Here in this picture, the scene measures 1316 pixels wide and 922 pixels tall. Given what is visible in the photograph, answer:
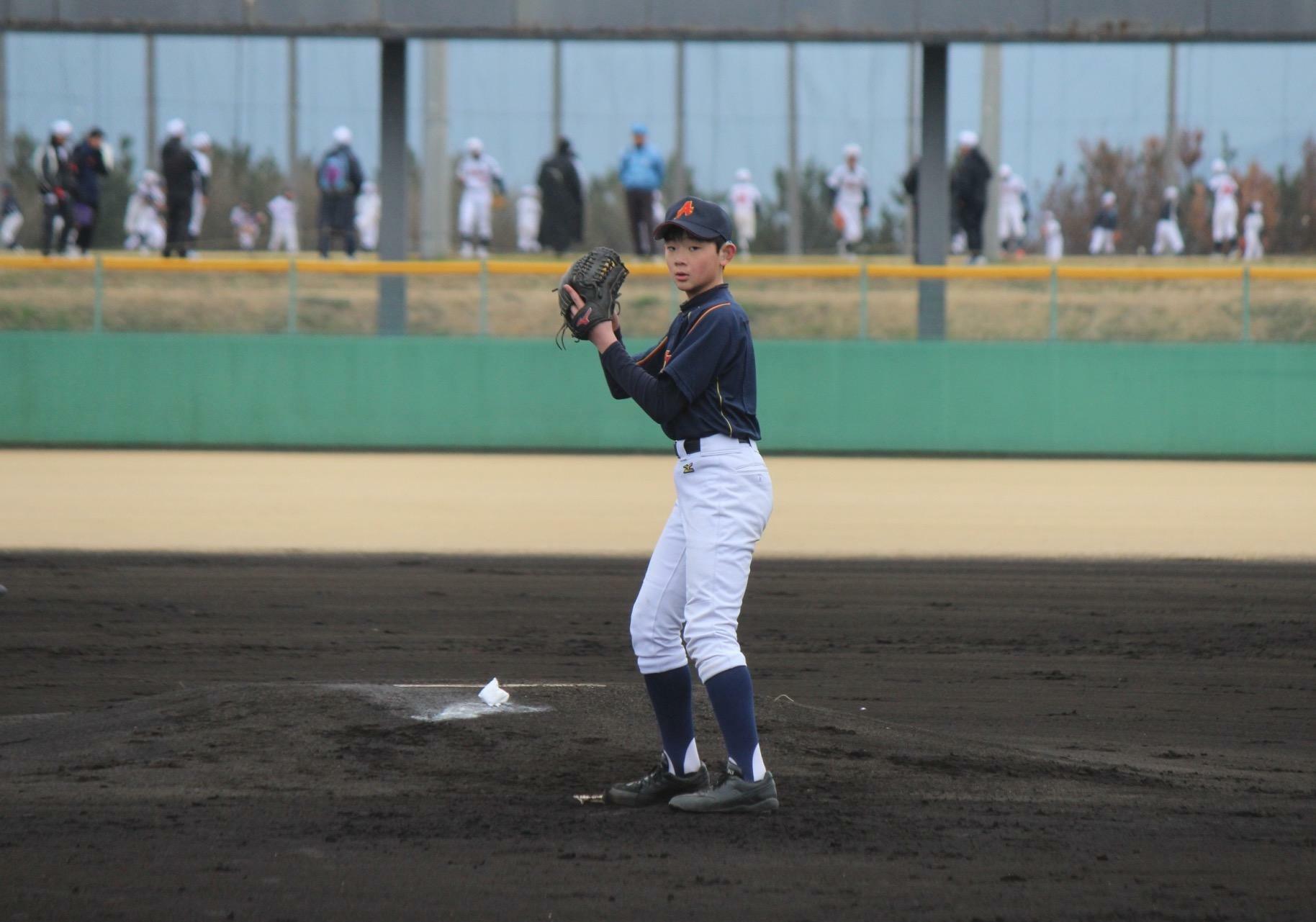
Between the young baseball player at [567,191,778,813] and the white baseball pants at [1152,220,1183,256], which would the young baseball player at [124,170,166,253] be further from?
the young baseball player at [567,191,778,813]

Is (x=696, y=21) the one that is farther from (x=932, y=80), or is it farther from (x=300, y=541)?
(x=300, y=541)

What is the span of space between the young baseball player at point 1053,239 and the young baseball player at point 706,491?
68.7 feet

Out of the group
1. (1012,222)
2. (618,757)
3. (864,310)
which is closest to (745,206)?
(1012,222)

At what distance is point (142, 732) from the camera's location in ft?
18.2

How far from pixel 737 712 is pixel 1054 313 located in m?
14.5

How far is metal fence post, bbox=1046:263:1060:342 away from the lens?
59.7ft

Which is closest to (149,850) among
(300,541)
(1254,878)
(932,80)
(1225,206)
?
(1254,878)

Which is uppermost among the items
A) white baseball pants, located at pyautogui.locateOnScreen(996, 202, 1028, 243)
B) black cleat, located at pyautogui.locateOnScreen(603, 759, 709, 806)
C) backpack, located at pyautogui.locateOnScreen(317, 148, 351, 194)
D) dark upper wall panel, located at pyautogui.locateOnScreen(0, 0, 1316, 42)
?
dark upper wall panel, located at pyautogui.locateOnScreen(0, 0, 1316, 42)

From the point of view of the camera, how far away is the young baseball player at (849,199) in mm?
23578

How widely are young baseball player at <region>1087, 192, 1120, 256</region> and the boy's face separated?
2069cm

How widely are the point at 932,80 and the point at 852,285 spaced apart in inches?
104

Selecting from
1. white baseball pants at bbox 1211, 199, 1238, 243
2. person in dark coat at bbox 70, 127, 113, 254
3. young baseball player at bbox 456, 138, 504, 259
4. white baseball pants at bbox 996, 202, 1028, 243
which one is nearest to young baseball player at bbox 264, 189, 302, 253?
young baseball player at bbox 456, 138, 504, 259

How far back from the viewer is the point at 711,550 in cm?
466

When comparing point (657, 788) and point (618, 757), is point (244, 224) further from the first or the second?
point (657, 788)
